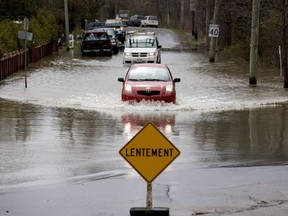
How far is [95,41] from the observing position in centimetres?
4894

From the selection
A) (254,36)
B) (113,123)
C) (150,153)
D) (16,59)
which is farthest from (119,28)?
(150,153)

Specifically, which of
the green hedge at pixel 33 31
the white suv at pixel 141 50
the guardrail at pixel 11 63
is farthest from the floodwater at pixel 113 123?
the white suv at pixel 141 50

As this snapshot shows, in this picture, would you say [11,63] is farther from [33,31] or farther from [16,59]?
[33,31]

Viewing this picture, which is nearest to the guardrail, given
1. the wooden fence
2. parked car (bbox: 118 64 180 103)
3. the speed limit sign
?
the wooden fence

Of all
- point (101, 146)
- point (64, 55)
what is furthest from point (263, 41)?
point (101, 146)

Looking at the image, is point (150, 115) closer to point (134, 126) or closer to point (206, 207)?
point (134, 126)

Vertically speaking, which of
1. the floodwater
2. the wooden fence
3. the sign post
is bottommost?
the floodwater

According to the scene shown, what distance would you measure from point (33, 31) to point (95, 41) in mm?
5316

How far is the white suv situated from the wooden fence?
18.9 ft

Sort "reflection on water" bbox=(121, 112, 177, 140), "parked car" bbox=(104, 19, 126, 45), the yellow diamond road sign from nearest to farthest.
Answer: the yellow diamond road sign, "reflection on water" bbox=(121, 112, 177, 140), "parked car" bbox=(104, 19, 126, 45)

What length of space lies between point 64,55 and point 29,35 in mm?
21507

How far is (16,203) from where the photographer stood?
10.4 meters

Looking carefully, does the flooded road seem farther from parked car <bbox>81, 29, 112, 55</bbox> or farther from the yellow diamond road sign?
parked car <bbox>81, 29, 112, 55</bbox>

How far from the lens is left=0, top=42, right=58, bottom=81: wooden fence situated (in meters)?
32.2
